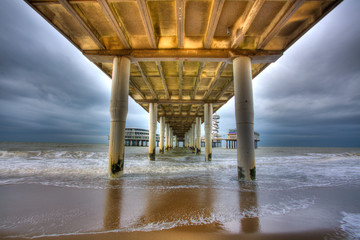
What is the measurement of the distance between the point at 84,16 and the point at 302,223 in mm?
7785

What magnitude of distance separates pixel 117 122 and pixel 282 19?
6.64 m

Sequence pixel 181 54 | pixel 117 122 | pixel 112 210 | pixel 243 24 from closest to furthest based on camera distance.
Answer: pixel 112 210 < pixel 243 24 < pixel 117 122 < pixel 181 54

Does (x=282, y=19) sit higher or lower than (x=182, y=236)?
higher

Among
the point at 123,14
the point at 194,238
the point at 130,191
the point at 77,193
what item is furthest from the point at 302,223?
the point at 123,14

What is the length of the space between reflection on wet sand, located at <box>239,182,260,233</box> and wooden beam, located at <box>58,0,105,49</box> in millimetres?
6812

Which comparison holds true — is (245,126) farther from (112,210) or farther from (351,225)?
(112,210)

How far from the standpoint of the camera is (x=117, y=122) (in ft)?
20.0

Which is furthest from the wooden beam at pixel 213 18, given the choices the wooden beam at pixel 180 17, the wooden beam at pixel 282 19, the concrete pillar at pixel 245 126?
the wooden beam at pixel 282 19

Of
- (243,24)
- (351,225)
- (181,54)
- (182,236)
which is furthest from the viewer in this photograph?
(181,54)

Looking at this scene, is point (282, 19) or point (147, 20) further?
point (147, 20)

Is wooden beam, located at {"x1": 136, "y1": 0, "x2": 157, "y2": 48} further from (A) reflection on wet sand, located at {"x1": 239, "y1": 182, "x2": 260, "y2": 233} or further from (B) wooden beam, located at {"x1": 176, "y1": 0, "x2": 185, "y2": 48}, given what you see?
(A) reflection on wet sand, located at {"x1": 239, "y1": 182, "x2": 260, "y2": 233}

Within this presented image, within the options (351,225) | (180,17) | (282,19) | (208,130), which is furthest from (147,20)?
(208,130)

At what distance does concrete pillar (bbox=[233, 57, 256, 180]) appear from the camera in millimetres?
5594

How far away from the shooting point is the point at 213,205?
121 inches
